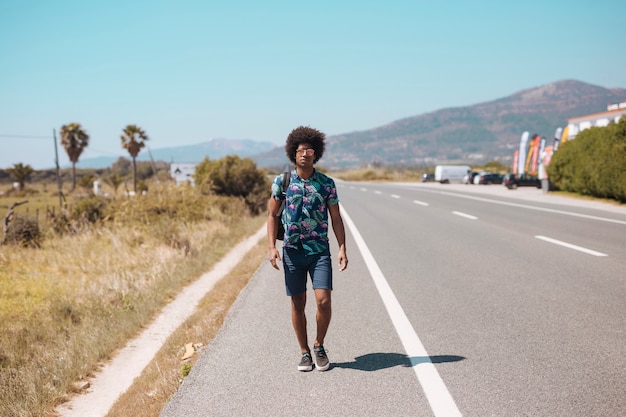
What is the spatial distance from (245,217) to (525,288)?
18.4 meters

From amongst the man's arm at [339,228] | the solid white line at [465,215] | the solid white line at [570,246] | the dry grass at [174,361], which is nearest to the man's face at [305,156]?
the man's arm at [339,228]

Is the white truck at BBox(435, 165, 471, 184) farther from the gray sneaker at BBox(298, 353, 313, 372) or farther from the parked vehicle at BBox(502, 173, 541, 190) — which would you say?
the gray sneaker at BBox(298, 353, 313, 372)

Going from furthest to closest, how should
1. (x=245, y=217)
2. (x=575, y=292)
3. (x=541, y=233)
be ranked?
(x=245, y=217)
(x=541, y=233)
(x=575, y=292)

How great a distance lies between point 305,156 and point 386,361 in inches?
72.7

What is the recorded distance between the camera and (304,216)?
4.70 metres

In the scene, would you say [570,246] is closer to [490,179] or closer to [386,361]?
[386,361]

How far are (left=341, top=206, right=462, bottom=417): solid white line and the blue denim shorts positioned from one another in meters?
0.99

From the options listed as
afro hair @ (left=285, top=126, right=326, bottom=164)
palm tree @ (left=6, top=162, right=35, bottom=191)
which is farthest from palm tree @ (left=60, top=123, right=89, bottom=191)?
afro hair @ (left=285, top=126, right=326, bottom=164)

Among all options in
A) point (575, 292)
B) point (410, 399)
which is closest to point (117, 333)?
point (410, 399)

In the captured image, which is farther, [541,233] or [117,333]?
[541,233]

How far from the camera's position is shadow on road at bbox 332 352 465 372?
4.84 metres

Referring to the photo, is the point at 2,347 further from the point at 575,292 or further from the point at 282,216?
the point at 575,292

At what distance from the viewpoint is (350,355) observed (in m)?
5.19

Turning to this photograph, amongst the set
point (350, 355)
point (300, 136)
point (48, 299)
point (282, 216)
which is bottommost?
point (48, 299)
